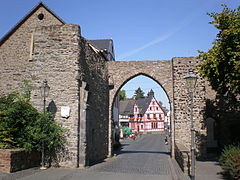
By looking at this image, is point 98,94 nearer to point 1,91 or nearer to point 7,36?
point 1,91

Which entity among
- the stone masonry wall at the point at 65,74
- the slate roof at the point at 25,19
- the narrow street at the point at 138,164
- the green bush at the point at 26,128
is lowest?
the narrow street at the point at 138,164

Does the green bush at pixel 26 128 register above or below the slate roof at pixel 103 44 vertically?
below

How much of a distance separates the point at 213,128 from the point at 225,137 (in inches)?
81.1

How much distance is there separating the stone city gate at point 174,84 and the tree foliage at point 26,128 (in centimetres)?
624

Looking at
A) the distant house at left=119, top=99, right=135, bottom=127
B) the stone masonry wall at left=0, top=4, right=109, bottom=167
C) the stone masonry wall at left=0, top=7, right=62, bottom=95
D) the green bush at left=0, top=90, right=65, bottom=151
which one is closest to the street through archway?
the stone masonry wall at left=0, top=4, right=109, bottom=167

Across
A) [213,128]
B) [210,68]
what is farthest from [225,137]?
[210,68]

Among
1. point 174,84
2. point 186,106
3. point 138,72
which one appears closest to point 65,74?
point 138,72

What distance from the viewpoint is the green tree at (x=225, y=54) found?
408 inches

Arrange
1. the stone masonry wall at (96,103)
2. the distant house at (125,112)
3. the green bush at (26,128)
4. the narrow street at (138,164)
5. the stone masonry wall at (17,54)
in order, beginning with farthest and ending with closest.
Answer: the distant house at (125,112), the stone masonry wall at (17,54), the stone masonry wall at (96,103), the narrow street at (138,164), the green bush at (26,128)

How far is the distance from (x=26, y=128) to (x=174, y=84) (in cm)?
899

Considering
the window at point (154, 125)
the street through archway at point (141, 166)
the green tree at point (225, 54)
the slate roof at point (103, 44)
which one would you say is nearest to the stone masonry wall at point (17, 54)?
the street through archway at point (141, 166)

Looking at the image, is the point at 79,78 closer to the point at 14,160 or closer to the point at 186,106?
the point at 14,160

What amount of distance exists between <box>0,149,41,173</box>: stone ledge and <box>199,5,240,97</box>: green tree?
7741mm

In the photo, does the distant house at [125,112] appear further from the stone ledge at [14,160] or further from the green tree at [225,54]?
the stone ledge at [14,160]
